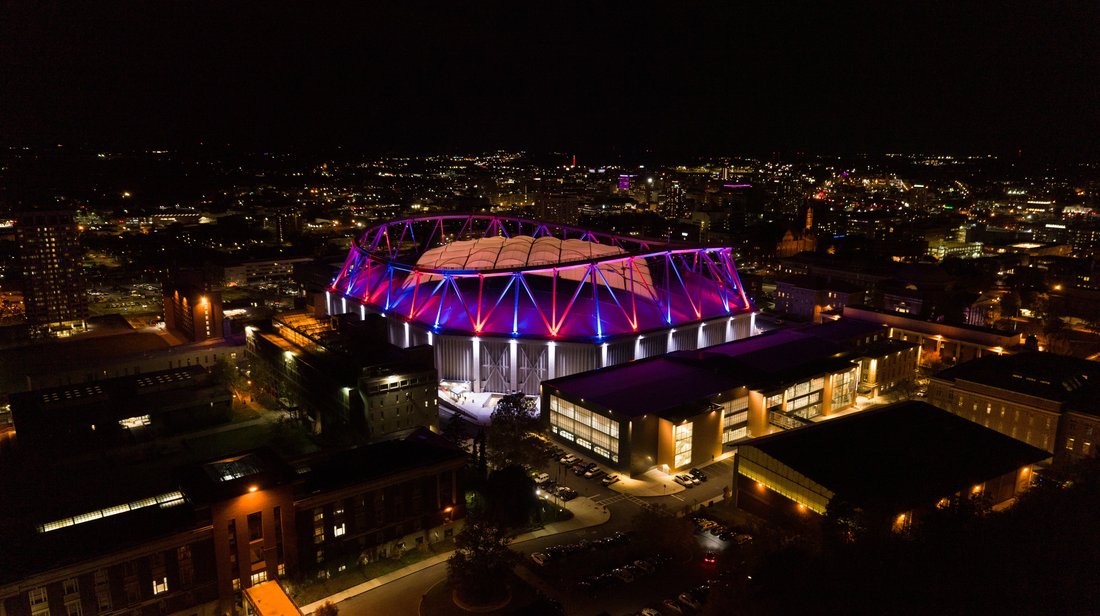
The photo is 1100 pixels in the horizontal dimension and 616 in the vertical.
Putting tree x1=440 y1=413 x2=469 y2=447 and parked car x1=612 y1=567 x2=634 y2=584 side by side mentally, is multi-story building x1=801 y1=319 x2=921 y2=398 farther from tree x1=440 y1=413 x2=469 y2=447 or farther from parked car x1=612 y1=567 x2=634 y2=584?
parked car x1=612 y1=567 x2=634 y2=584

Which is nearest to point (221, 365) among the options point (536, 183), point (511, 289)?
point (511, 289)

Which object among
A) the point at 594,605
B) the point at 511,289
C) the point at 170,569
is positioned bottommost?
the point at 594,605

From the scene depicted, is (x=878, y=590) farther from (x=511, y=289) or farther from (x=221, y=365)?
(x=221, y=365)

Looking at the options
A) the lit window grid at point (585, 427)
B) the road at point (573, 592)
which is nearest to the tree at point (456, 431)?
the lit window grid at point (585, 427)

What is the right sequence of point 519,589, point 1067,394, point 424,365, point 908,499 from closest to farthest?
point 519,589
point 908,499
point 1067,394
point 424,365

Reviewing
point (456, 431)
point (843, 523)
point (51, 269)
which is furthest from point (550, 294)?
point (51, 269)

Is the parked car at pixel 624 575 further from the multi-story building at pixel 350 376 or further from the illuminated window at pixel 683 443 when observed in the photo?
the multi-story building at pixel 350 376

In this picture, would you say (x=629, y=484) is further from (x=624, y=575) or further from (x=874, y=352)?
(x=874, y=352)
